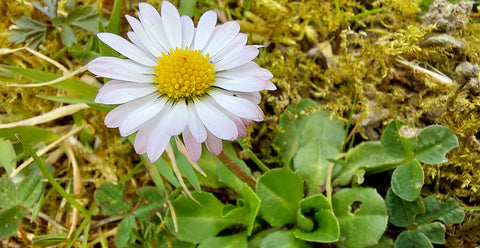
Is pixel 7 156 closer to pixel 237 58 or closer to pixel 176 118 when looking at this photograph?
pixel 176 118

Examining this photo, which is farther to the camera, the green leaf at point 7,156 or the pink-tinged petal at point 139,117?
the green leaf at point 7,156

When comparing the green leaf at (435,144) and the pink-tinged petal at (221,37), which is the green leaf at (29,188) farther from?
the green leaf at (435,144)

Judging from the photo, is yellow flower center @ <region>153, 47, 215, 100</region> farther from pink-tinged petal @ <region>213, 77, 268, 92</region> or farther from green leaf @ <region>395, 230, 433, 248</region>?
green leaf @ <region>395, 230, 433, 248</region>

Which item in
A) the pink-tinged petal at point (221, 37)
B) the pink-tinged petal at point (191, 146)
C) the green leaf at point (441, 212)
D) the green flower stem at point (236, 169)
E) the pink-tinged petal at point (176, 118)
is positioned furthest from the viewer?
the green leaf at point (441, 212)

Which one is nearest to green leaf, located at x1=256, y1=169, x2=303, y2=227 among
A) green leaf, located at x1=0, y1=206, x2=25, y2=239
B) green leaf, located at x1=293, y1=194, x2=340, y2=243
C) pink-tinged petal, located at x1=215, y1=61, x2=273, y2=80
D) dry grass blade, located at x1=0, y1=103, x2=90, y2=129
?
green leaf, located at x1=293, y1=194, x2=340, y2=243

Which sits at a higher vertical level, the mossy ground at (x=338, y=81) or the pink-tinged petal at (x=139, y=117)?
the pink-tinged petal at (x=139, y=117)

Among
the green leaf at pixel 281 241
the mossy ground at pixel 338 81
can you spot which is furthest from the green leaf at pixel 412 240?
the green leaf at pixel 281 241
